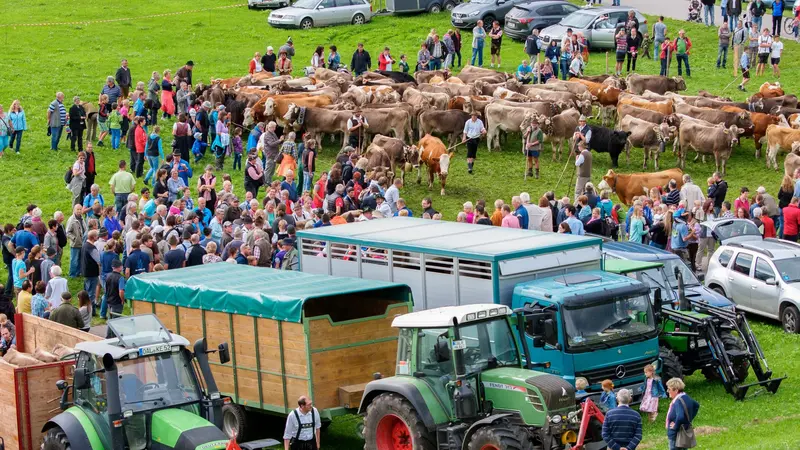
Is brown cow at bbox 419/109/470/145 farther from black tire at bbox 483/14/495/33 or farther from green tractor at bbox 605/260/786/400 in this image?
black tire at bbox 483/14/495/33

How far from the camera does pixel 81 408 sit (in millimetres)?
14523

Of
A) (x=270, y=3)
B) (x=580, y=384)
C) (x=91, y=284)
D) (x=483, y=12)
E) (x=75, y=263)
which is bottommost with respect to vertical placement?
(x=75, y=263)

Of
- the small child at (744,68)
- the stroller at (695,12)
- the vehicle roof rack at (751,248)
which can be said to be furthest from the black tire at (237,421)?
the stroller at (695,12)

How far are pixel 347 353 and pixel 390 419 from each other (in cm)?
160

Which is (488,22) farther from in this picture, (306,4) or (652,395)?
(652,395)

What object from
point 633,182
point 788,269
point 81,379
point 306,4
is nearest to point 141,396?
point 81,379

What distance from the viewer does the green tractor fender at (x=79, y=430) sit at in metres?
14.1

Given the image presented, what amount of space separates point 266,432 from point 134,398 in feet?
16.0

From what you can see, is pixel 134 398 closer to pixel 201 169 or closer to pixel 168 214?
pixel 168 214

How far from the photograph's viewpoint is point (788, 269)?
24.2 metres

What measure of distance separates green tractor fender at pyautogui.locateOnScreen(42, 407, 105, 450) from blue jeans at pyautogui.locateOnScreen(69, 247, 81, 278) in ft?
40.0

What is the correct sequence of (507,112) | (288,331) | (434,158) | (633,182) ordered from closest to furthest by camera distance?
(288,331)
(633,182)
(434,158)
(507,112)

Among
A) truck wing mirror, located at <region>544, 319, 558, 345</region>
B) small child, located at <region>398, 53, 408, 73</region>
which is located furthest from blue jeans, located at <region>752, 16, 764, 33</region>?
truck wing mirror, located at <region>544, 319, 558, 345</region>

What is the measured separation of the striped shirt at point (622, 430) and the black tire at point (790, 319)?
1020cm
